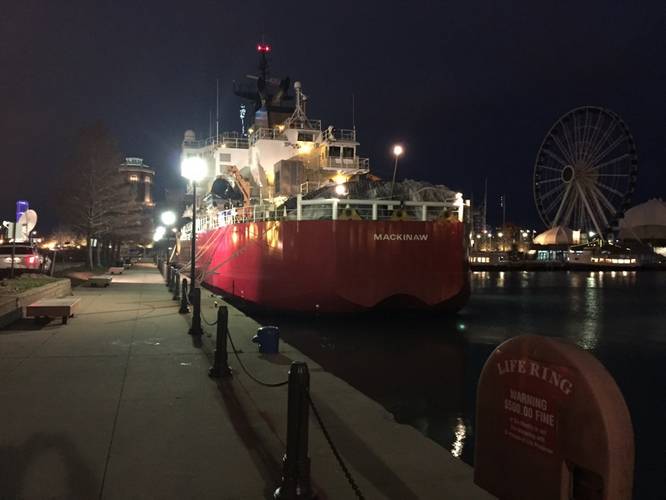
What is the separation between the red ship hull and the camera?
19859mm

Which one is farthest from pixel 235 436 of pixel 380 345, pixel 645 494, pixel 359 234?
pixel 359 234

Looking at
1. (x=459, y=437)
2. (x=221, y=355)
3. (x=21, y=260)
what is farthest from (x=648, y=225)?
(x=221, y=355)

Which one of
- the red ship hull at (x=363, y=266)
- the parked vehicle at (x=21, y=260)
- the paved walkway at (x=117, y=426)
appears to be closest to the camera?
the paved walkway at (x=117, y=426)

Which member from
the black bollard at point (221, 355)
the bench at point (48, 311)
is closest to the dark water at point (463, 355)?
the black bollard at point (221, 355)

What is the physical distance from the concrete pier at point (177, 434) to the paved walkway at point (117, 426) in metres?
0.01

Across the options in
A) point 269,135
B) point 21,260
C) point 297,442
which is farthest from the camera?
point 269,135

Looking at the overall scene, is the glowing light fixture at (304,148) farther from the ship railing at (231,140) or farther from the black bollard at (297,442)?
the black bollard at (297,442)

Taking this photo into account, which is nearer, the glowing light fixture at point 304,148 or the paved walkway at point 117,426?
the paved walkway at point 117,426

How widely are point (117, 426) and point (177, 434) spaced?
28.6 inches

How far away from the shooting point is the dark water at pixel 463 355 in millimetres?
9117

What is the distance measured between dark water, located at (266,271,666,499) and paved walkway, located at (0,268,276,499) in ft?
11.4

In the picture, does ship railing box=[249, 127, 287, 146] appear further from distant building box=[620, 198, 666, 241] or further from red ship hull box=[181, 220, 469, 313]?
distant building box=[620, 198, 666, 241]

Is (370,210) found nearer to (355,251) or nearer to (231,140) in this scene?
(355,251)

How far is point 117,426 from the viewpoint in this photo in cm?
627
